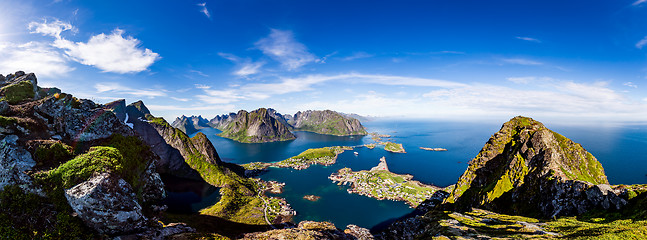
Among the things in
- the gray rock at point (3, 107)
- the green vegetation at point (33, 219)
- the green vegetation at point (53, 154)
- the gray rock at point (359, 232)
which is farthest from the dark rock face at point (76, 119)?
the gray rock at point (359, 232)

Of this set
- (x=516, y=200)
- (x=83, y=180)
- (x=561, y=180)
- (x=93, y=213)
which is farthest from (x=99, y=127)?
(x=516, y=200)

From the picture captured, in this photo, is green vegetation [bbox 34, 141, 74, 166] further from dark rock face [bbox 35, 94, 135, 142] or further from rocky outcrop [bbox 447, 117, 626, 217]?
rocky outcrop [bbox 447, 117, 626, 217]

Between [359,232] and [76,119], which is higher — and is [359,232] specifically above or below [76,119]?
below

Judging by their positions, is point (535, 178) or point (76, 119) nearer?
point (76, 119)

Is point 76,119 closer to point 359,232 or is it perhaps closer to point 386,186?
point 359,232

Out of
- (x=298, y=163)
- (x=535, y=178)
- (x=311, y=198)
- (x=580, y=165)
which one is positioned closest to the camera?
(x=535, y=178)

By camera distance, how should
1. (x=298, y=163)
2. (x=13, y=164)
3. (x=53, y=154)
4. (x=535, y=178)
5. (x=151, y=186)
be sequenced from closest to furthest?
(x=13, y=164)
(x=53, y=154)
(x=151, y=186)
(x=535, y=178)
(x=298, y=163)

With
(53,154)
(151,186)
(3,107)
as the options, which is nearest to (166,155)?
(151,186)
